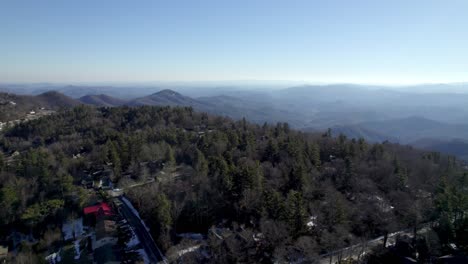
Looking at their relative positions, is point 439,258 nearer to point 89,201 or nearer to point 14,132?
point 89,201

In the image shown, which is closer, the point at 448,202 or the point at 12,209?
the point at 448,202

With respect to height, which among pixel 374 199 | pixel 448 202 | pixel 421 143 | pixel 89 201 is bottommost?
pixel 421 143

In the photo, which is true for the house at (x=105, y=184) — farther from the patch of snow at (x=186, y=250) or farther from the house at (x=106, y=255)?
the patch of snow at (x=186, y=250)

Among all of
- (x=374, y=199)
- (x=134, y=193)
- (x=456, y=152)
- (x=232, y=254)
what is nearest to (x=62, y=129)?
(x=134, y=193)

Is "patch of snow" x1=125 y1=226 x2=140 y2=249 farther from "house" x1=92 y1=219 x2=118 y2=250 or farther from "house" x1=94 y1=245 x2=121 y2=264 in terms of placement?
"house" x1=92 y1=219 x2=118 y2=250

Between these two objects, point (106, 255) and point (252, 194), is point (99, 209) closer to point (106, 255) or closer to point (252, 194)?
point (106, 255)

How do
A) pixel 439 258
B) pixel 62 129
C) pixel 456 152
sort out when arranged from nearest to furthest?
pixel 439 258 < pixel 62 129 < pixel 456 152

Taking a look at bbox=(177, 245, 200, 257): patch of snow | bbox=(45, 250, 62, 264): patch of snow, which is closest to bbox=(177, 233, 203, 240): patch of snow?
bbox=(177, 245, 200, 257): patch of snow

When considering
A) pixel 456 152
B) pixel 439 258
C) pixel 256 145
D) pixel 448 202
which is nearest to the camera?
pixel 439 258

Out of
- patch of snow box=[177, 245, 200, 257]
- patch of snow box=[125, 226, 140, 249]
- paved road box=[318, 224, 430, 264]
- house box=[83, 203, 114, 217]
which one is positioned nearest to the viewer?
paved road box=[318, 224, 430, 264]
